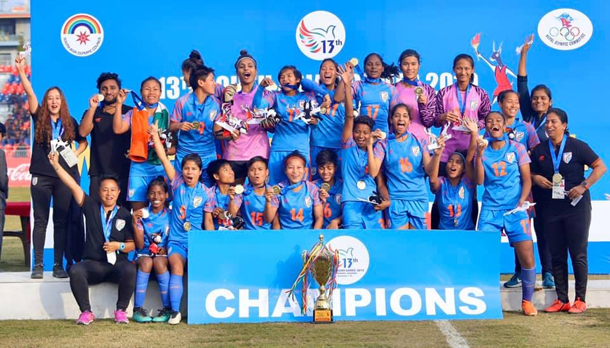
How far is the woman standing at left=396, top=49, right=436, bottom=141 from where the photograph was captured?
708 cm

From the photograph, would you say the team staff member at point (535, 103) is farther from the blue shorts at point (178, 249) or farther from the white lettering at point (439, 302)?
the blue shorts at point (178, 249)

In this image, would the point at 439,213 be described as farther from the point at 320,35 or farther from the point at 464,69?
the point at 320,35

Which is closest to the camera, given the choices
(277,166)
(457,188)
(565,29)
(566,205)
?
(566,205)

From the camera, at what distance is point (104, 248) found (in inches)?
239

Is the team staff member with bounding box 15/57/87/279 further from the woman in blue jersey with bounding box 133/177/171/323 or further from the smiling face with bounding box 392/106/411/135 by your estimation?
the smiling face with bounding box 392/106/411/135

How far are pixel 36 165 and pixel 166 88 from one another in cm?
224

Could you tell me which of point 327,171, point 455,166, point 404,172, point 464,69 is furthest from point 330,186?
point 464,69

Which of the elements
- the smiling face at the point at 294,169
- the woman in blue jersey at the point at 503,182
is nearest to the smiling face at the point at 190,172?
the smiling face at the point at 294,169

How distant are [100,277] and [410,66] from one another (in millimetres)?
3135

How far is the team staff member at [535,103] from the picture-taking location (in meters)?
6.93

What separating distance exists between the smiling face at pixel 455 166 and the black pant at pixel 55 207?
10.2 feet

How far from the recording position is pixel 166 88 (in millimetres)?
8703

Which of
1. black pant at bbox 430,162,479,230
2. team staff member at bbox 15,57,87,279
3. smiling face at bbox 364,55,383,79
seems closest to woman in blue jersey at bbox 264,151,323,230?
black pant at bbox 430,162,479,230

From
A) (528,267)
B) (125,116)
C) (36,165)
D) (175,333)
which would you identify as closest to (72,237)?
(36,165)
